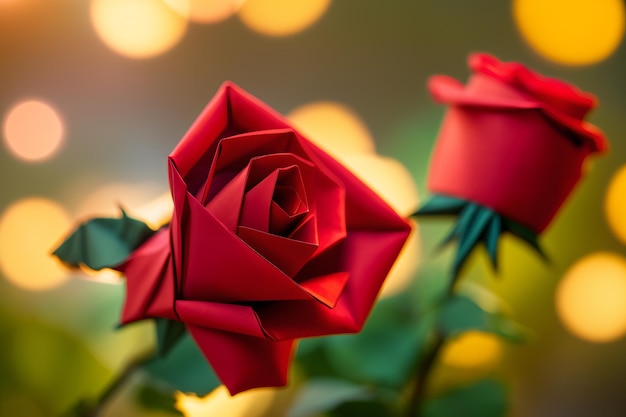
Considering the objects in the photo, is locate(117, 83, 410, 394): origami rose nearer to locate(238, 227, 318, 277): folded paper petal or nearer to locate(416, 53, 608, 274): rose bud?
locate(238, 227, 318, 277): folded paper petal

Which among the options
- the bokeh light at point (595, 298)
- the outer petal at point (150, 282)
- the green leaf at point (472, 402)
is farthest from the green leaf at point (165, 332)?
the bokeh light at point (595, 298)

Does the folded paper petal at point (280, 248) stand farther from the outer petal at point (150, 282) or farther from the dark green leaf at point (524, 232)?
the dark green leaf at point (524, 232)

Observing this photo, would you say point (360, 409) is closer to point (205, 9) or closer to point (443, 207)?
point (443, 207)

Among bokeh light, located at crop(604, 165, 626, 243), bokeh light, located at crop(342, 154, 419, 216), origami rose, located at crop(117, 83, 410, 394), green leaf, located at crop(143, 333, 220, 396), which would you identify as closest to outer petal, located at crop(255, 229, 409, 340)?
origami rose, located at crop(117, 83, 410, 394)

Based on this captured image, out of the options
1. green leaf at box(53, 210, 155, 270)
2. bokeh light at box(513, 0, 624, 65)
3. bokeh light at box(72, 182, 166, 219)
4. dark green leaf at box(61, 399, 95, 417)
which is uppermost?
bokeh light at box(513, 0, 624, 65)

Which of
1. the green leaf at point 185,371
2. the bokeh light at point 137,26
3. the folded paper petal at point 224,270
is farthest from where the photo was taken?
the bokeh light at point 137,26
